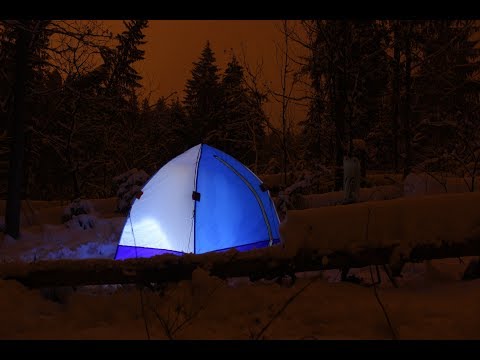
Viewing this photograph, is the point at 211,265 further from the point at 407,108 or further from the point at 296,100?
the point at 407,108

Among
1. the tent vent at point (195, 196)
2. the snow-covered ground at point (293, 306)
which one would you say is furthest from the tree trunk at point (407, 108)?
the snow-covered ground at point (293, 306)

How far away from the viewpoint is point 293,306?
351 centimetres

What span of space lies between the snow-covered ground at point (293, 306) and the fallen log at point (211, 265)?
4.9 inches

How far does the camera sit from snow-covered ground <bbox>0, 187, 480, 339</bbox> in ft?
10.0

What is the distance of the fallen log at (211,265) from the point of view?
3738 millimetres

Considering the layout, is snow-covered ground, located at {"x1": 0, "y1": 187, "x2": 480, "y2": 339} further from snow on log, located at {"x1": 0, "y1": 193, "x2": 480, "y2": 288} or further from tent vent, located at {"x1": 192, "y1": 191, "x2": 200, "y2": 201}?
tent vent, located at {"x1": 192, "y1": 191, "x2": 200, "y2": 201}

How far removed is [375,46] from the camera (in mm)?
14109

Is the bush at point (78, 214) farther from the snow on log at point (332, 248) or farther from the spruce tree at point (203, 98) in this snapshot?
the spruce tree at point (203, 98)

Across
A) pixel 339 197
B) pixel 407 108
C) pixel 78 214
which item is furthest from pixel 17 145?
pixel 407 108

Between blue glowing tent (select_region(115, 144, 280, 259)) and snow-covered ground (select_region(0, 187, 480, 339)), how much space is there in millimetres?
2147

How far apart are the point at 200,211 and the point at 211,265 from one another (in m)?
2.66

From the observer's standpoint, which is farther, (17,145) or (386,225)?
(17,145)
